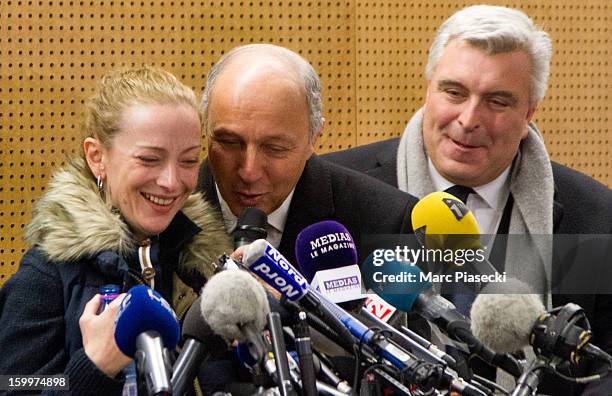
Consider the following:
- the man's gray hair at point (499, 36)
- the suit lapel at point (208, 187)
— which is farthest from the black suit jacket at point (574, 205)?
the suit lapel at point (208, 187)

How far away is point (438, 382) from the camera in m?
1.32

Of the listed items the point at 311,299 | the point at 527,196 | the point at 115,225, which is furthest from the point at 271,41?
the point at 311,299

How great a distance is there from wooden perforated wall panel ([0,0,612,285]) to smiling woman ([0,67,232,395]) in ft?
4.93

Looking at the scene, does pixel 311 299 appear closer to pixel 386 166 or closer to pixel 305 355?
pixel 305 355

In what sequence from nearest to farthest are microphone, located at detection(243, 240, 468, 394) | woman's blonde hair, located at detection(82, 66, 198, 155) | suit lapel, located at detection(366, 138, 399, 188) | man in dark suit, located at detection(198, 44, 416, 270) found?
microphone, located at detection(243, 240, 468, 394)
woman's blonde hair, located at detection(82, 66, 198, 155)
man in dark suit, located at detection(198, 44, 416, 270)
suit lapel, located at detection(366, 138, 399, 188)

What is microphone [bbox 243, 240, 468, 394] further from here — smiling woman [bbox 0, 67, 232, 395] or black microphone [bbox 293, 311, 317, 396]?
smiling woman [bbox 0, 67, 232, 395]

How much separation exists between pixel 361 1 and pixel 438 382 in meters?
3.00

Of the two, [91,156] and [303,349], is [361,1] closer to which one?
[91,156]

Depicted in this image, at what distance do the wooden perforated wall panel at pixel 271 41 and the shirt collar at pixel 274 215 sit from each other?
4.18 ft

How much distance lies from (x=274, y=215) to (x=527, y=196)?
87 cm

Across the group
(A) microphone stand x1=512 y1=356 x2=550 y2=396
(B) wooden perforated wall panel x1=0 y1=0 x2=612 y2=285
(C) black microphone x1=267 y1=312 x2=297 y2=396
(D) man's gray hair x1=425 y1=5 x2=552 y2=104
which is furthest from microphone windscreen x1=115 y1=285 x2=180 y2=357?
(B) wooden perforated wall panel x1=0 y1=0 x2=612 y2=285

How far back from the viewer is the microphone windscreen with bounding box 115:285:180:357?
1.22 metres

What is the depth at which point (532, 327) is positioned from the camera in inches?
53.8

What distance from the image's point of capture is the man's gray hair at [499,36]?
268cm
